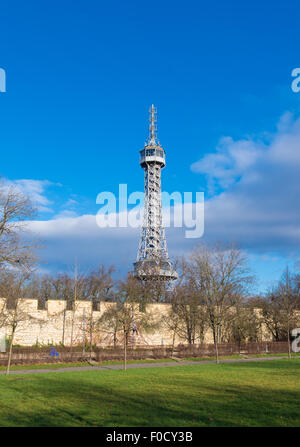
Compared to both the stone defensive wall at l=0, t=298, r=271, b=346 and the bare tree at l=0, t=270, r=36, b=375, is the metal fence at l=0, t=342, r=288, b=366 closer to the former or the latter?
the stone defensive wall at l=0, t=298, r=271, b=346

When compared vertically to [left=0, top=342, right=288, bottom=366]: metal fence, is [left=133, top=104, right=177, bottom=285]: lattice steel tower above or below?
above

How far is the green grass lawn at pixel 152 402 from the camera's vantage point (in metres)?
8.33

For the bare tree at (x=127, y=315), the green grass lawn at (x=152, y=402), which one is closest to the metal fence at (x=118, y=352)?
the bare tree at (x=127, y=315)

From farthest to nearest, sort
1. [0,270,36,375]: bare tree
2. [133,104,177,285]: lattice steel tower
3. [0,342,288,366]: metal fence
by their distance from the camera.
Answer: [133,104,177,285]: lattice steel tower < [0,342,288,366]: metal fence < [0,270,36,375]: bare tree

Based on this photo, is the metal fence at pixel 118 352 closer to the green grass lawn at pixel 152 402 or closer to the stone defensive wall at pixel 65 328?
the stone defensive wall at pixel 65 328

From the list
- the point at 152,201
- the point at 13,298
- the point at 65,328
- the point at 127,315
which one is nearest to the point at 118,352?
the point at 127,315

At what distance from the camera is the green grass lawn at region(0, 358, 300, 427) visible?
8328 millimetres

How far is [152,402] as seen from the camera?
10.5 m

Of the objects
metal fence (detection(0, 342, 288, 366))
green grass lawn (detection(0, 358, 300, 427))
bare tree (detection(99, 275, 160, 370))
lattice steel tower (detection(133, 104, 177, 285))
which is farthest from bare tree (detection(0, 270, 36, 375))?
lattice steel tower (detection(133, 104, 177, 285))

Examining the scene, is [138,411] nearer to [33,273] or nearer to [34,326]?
[33,273]

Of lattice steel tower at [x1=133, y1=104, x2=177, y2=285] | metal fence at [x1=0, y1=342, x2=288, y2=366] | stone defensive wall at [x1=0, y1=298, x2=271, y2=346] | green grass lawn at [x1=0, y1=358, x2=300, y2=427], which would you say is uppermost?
lattice steel tower at [x1=133, y1=104, x2=177, y2=285]

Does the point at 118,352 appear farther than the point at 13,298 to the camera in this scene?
Yes

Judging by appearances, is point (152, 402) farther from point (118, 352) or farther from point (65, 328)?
point (65, 328)

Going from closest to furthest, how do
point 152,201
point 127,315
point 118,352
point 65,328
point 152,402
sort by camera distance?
point 152,402 → point 127,315 → point 118,352 → point 65,328 → point 152,201
